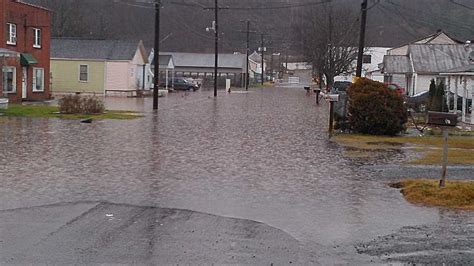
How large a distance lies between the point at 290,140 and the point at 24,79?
24946 millimetres

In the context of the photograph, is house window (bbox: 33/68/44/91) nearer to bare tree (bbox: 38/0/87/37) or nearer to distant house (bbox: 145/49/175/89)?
distant house (bbox: 145/49/175/89)

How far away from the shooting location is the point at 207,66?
10675cm

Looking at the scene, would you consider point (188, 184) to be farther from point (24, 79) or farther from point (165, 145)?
point (24, 79)

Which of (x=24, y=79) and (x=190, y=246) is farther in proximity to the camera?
(x=24, y=79)

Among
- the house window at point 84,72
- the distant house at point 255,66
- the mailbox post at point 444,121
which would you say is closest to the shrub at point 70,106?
the mailbox post at point 444,121

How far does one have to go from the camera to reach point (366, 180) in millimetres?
14195

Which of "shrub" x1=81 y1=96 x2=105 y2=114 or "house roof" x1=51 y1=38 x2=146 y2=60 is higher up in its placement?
"house roof" x1=51 y1=38 x2=146 y2=60

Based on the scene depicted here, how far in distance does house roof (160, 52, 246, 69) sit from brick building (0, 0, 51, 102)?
60058 millimetres

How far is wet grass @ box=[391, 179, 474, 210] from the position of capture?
11461mm

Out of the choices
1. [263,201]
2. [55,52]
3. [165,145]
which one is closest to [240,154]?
[165,145]

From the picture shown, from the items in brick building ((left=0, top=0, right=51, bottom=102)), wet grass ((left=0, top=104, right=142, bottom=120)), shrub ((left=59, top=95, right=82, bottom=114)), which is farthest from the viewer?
brick building ((left=0, top=0, right=51, bottom=102))

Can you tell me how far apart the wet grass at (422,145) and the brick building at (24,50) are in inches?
845

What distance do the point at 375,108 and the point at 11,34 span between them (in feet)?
83.3

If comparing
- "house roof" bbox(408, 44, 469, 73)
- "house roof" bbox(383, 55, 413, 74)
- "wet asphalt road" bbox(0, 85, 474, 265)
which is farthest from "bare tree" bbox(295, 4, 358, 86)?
"wet asphalt road" bbox(0, 85, 474, 265)
